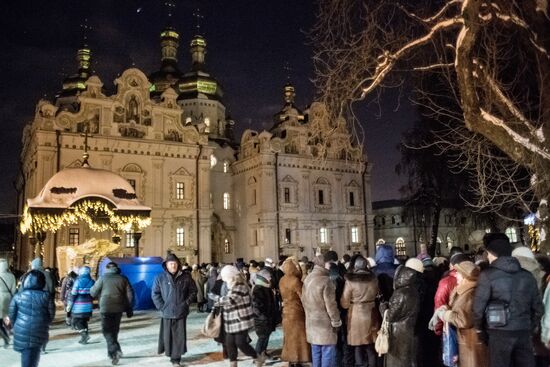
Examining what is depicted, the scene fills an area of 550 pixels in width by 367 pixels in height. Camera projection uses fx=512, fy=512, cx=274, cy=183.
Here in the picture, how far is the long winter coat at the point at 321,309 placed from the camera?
7.36m

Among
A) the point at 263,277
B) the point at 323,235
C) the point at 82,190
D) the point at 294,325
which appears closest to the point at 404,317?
the point at 294,325

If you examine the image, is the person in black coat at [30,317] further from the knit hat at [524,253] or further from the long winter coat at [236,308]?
the knit hat at [524,253]

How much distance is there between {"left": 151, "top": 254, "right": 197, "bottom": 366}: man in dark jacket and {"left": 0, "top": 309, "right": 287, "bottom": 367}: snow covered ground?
544 millimetres

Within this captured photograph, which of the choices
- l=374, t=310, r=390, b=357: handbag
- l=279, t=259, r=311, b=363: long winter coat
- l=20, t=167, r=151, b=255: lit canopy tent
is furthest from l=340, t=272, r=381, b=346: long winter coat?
l=20, t=167, r=151, b=255: lit canopy tent

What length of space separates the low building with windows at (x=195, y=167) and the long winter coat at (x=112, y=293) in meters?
20.5

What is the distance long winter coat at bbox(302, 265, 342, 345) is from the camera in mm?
7359

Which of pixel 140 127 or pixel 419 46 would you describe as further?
pixel 140 127

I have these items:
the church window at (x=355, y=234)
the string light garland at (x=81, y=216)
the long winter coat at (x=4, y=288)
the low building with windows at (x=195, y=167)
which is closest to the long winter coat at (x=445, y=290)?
the long winter coat at (x=4, y=288)

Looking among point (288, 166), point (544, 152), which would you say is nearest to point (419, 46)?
point (544, 152)

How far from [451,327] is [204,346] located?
638 cm

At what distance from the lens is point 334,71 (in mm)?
8586

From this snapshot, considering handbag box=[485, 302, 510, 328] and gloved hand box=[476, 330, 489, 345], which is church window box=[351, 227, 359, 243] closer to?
gloved hand box=[476, 330, 489, 345]

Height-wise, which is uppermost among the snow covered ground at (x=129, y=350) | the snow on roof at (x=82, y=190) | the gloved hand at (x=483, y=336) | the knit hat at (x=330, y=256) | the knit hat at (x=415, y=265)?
the snow on roof at (x=82, y=190)

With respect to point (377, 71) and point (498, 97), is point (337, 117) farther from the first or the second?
point (498, 97)
